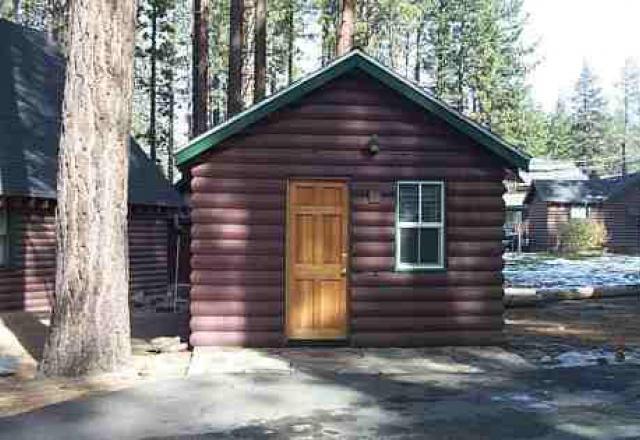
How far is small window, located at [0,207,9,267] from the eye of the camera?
53.4 feet

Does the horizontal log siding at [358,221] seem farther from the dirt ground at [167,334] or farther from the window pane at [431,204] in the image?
the dirt ground at [167,334]

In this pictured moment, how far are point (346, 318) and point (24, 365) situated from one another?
15.1ft

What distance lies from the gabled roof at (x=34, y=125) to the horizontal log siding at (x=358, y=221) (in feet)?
22.5

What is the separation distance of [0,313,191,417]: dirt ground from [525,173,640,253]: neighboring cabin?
33.1 meters

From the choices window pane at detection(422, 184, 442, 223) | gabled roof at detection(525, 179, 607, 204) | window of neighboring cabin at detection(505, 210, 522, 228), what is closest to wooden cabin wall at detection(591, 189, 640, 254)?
gabled roof at detection(525, 179, 607, 204)

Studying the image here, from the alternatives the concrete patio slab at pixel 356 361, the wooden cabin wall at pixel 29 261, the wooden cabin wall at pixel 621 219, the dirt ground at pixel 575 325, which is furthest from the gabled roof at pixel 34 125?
the wooden cabin wall at pixel 621 219

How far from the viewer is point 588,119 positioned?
87938mm

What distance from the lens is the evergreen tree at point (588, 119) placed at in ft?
283

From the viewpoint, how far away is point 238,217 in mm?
11180

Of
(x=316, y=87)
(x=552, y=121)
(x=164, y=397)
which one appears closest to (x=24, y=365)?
(x=164, y=397)

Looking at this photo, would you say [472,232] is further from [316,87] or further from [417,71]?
[417,71]

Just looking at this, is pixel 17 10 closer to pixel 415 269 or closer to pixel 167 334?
pixel 167 334

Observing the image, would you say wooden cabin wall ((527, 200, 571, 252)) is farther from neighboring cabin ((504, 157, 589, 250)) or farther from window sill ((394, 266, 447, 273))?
window sill ((394, 266, 447, 273))

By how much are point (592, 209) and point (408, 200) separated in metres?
35.7
